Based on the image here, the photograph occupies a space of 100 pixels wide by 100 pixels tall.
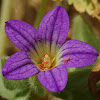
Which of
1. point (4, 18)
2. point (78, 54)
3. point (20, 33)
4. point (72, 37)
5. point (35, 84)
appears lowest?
point (35, 84)

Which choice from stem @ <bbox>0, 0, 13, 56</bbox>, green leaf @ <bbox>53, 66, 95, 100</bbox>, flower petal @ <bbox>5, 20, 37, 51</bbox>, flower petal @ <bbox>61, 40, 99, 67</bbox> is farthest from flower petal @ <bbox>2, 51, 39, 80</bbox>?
stem @ <bbox>0, 0, 13, 56</bbox>

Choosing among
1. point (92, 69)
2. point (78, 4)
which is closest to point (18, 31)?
point (92, 69)

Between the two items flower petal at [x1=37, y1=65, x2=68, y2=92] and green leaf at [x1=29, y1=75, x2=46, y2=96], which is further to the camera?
green leaf at [x1=29, y1=75, x2=46, y2=96]

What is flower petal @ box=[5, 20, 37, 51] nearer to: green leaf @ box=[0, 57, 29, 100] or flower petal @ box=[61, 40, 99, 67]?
flower petal @ box=[61, 40, 99, 67]

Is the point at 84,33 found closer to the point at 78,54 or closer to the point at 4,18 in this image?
the point at 78,54

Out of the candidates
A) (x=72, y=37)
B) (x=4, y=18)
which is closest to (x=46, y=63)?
(x=72, y=37)

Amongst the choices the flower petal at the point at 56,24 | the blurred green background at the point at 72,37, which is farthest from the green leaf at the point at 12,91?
the flower petal at the point at 56,24
